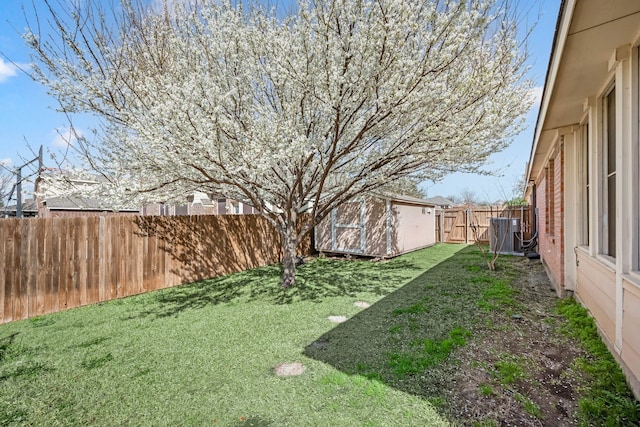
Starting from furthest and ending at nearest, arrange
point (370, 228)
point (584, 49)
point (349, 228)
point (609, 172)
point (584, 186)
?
1. point (349, 228)
2. point (370, 228)
3. point (584, 186)
4. point (609, 172)
5. point (584, 49)

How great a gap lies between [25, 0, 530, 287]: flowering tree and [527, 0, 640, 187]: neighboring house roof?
1225 millimetres

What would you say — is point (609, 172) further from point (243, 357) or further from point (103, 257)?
point (103, 257)

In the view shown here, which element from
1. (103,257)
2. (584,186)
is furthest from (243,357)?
(584,186)

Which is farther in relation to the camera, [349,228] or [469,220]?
[469,220]

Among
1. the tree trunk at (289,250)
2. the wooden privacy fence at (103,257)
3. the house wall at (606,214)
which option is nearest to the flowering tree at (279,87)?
the tree trunk at (289,250)

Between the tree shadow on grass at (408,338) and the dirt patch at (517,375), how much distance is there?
0.64ft

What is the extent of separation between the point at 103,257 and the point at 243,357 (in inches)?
165

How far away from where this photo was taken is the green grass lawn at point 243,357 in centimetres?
234

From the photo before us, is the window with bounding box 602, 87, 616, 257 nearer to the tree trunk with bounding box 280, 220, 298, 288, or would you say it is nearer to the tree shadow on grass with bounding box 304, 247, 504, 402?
the tree shadow on grass with bounding box 304, 247, 504, 402

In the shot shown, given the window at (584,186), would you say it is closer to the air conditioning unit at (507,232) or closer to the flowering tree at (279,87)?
the flowering tree at (279,87)

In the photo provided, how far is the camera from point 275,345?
3586 mm

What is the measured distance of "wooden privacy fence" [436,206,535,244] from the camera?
12.9 meters

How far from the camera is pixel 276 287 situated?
6562mm

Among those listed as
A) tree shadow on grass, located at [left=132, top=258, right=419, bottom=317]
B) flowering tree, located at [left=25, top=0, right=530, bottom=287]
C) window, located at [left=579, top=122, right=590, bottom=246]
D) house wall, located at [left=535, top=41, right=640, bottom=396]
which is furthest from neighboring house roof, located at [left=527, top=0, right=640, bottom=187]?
tree shadow on grass, located at [left=132, top=258, right=419, bottom=317]
